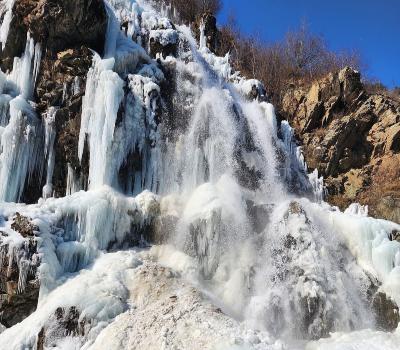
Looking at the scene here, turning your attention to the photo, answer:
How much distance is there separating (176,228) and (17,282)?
3886mm

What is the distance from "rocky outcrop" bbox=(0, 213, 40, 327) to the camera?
9.29m

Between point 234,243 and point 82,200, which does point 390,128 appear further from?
point 82,200

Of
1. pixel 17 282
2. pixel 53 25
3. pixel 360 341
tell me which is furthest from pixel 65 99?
pixel 360 341

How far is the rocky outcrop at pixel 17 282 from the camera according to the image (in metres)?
9.29

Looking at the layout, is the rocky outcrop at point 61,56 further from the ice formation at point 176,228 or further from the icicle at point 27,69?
the ice formation at point 176,228

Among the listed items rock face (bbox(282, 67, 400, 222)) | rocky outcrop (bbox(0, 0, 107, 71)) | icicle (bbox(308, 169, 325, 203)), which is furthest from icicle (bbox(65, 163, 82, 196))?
rock face (bbox(282, 67, 400, 222))

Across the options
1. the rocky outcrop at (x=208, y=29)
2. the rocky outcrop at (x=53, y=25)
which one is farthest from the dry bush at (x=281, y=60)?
the rocky outcrop at (x=53, y=25)

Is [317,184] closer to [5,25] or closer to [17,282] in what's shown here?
[17,282]

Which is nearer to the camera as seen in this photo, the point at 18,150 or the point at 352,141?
the point at 18,150

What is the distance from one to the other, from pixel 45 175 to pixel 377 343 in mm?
8821

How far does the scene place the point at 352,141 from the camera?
1788cm

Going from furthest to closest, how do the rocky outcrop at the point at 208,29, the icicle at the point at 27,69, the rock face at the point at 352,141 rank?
1. the rocky outcrop at the point at 208,29
2. the rock face at the point at 352,141
3. the icicle at the point at 27,69

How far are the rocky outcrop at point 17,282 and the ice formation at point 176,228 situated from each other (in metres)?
0.08

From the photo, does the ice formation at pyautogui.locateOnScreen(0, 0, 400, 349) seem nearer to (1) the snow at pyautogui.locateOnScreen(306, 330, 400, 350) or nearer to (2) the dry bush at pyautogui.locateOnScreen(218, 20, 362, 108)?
(1) the snow at pyautogui.locateOnScreen(306, 330, 400, 350)
